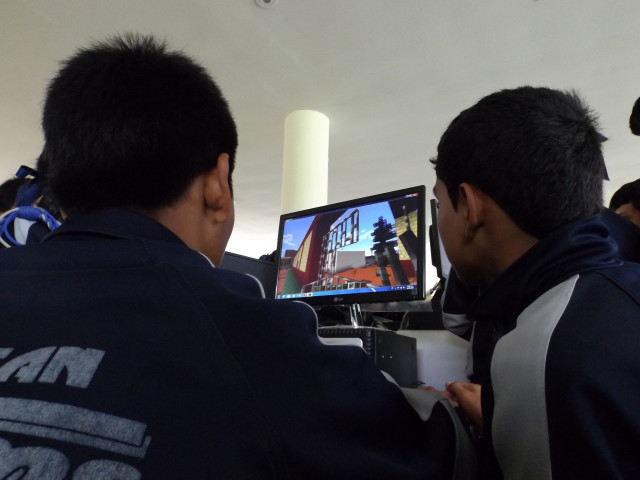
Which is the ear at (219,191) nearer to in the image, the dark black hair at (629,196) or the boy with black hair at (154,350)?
the boy with black hair at (154,350)

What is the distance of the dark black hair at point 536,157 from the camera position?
29.1 inches

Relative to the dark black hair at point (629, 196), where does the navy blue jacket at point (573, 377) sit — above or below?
below

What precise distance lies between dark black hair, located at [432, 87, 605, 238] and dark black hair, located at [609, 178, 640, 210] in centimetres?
112

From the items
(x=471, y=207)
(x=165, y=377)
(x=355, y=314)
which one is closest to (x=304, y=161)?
(x=355, y=314)

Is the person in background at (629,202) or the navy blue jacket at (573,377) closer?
the navy blue jacket at (573,377)

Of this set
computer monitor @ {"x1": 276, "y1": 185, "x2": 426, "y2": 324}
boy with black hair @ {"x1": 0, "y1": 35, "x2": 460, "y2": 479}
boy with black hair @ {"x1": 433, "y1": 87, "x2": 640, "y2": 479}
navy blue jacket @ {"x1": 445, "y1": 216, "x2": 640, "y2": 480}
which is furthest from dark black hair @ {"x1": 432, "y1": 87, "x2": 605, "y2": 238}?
computer monitor @ {"x1": 276, "y1": 185, "x2": 426, "y2": 324}

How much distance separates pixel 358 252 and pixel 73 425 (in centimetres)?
104

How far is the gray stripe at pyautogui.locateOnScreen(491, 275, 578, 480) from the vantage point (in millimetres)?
526

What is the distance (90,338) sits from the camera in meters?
0.40

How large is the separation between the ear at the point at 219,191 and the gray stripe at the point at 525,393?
1.33 ft

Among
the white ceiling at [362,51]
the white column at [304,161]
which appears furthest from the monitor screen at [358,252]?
the white column at [304,161]

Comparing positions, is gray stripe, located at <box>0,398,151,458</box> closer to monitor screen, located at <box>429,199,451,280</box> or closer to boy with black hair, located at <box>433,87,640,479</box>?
boy with black hair, located at <box>433,87,640,479</box>

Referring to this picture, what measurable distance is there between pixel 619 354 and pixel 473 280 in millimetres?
361

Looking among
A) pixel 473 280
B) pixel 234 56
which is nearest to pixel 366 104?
pixel 234 56
